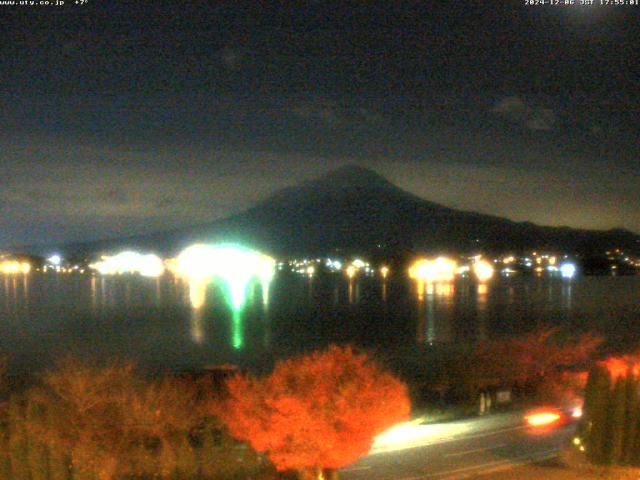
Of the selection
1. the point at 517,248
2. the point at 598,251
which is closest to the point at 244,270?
the point at 517,248

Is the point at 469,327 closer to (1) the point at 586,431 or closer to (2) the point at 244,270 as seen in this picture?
(1) the point at 586,431

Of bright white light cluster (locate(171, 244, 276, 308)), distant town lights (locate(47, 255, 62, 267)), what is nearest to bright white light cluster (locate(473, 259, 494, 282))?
bright white light cluster (locate(171, 244, 276, 308))

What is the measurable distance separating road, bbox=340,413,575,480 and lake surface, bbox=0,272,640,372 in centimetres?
2013

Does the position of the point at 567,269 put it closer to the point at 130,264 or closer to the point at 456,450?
the point at 130,264

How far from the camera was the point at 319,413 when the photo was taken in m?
11.7

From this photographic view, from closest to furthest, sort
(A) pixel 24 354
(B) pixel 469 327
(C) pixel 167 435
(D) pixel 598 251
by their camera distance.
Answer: (C) pixel 167 435 → (A) pixel 24 354 → (B) pixel 469 327 → (D) pixel 598 251

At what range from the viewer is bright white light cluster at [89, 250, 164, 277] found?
155 m

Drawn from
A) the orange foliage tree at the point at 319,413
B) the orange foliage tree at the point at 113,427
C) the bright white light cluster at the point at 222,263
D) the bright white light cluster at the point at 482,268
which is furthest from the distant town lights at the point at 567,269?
the orange foliage tree at the point at 319,413

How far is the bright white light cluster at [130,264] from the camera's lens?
155m

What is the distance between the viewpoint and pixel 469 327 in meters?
48.9

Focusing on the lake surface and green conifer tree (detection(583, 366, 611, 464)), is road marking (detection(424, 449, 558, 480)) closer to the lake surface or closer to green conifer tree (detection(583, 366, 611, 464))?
green conifer tree (detection(583, 366, 611, 464))

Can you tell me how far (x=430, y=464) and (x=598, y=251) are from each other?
133m

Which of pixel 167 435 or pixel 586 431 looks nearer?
pixel 586 431

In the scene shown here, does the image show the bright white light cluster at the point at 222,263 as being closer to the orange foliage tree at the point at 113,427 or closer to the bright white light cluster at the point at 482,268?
the bright white light cluster at the point at 482,268
